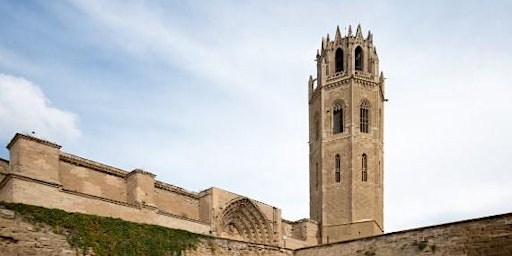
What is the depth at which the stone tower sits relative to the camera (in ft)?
104

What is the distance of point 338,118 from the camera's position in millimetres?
33906

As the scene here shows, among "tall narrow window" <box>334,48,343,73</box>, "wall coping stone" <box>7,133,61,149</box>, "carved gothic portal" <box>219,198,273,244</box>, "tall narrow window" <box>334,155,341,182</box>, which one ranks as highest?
"tall narrow window" <box>334,48,343,73</box>

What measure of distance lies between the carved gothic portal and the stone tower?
14.9 feet

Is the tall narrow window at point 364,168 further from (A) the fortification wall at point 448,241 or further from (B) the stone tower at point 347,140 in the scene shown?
(A) the fortification wall at point 448,241

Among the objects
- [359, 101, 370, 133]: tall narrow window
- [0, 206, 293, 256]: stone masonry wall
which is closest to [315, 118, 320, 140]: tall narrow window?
[359, 101, 370, 133]: tall narrow window

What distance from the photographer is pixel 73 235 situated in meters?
13.5

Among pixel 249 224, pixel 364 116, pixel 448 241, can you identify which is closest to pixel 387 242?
pixel 448 241

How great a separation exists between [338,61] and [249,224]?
1243 cm

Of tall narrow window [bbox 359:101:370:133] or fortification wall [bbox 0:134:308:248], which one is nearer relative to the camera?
fortification wall [bbox 0:134:308:248]

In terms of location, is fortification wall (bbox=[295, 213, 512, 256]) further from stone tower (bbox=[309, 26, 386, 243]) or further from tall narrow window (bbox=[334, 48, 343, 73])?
tall narrow window (bbox=[334, 48, 343, 73])

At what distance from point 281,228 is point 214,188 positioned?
519cm

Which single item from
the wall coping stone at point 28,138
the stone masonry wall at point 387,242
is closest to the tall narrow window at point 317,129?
the stone masonry wall at point 387,242

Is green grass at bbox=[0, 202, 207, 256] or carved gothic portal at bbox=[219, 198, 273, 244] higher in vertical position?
carved gothic portal at bbox=[219, 198, 273, 244]

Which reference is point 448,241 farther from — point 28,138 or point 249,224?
point 249,224
